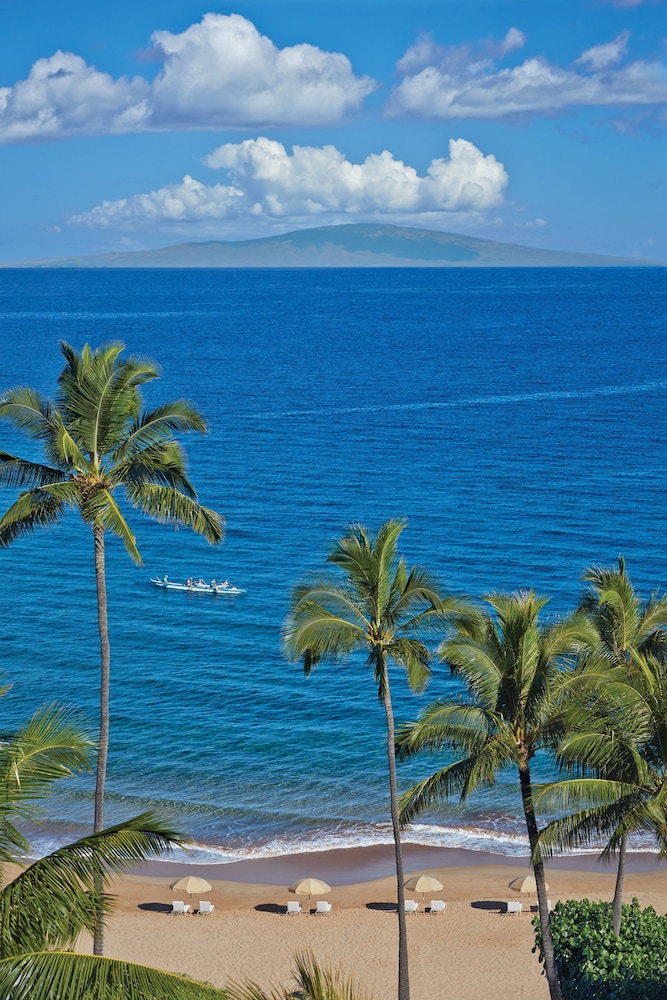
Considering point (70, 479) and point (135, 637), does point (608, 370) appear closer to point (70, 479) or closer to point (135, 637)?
point (135, 637)

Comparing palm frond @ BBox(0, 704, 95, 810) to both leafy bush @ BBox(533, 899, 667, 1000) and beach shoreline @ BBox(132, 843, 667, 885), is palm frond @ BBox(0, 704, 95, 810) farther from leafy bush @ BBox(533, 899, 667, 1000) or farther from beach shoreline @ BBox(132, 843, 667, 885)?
beach shoreline @ BBox(132, 843, 667, 885)

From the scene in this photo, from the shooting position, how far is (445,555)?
219ft

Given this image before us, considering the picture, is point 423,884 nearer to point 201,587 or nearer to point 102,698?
point 102,698

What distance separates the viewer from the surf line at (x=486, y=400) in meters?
113

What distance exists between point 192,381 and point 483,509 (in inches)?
2513

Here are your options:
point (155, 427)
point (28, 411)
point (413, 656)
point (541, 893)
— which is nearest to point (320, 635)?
point (413, 656)

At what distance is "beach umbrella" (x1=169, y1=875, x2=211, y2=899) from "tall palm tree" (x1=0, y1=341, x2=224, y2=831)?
10.4 m

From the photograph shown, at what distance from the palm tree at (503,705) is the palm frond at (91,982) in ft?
39.3

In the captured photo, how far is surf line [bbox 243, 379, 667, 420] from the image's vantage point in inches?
4454

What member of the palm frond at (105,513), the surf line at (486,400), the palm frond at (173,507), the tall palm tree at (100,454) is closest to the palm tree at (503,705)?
the palm frond at (173,507)

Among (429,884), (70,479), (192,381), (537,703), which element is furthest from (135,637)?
(192,381)

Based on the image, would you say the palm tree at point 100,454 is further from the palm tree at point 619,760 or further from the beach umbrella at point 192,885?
the beach umbrella at point 192,885

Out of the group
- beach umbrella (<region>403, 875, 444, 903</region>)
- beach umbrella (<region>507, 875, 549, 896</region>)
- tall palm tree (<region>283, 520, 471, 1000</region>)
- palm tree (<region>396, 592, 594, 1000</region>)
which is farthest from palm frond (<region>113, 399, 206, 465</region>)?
beach umbrella (<region>507, 875, 549, 896</region>)

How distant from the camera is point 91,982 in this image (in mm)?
11180
